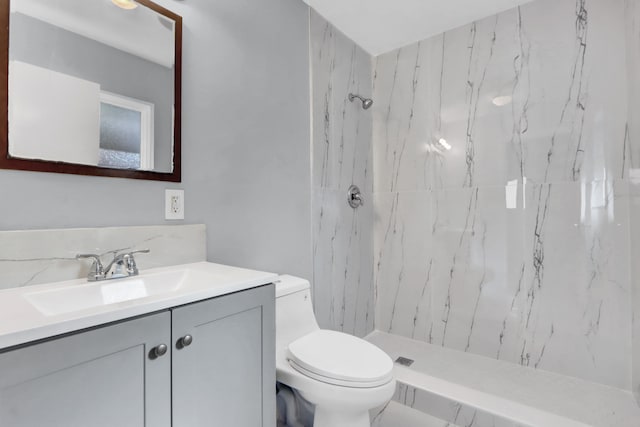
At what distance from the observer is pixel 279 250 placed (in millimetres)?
1731

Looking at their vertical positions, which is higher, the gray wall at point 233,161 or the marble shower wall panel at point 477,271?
the gray wall at point 233,161

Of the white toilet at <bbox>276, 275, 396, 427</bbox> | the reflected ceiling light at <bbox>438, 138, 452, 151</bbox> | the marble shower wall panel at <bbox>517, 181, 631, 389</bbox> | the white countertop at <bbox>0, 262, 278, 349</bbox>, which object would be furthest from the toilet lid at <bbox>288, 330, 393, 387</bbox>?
the reflected ceiling light at <bbox>438, 138, 452, 151</bbox>

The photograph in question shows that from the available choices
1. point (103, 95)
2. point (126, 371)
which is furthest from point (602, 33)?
point (126, 371)

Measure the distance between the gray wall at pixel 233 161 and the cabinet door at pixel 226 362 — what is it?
1.72 feet

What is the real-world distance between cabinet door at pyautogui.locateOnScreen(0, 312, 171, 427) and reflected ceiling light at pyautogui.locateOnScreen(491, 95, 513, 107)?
87.6 inches

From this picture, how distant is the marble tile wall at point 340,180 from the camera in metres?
2.00

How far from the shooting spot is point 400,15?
2059 millimetres

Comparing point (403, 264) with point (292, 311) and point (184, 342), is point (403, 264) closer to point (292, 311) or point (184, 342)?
point (292, 311)

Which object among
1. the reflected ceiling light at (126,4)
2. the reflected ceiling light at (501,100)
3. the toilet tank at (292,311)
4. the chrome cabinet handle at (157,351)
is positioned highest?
the reflected ceiling light at (126,4)

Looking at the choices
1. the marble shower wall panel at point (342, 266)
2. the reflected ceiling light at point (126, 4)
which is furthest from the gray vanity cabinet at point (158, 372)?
the reflected ceiling light at point (126, 4)

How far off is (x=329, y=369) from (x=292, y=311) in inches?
14.6

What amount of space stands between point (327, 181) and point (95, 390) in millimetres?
1622

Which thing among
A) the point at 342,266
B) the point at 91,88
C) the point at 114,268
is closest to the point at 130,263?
the point at 114,268

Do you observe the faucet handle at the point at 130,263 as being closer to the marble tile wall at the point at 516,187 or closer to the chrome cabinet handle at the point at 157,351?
the chrome cabinet handle at the point at 157,351
